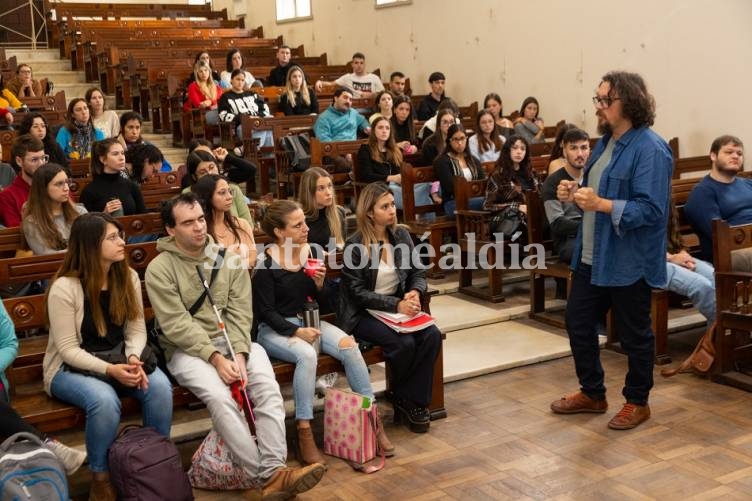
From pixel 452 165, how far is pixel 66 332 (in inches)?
143

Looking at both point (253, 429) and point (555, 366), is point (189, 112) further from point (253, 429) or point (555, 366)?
point (253, 429)

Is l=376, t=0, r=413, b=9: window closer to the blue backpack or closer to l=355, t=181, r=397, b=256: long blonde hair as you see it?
l=355, t=181, r=397, b=256: long blonde hair

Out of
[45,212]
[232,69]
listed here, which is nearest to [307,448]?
[45,212]

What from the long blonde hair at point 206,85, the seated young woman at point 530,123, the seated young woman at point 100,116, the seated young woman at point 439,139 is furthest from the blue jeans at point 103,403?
the long blonde hair at point 206,85

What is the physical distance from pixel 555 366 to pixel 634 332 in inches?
41.6

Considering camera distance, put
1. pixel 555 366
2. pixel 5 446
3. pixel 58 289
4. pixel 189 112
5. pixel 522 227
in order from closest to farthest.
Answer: pixel 5 446, pixel 58 289, pixel 555 366, pixel 522 227, pixel 189 112

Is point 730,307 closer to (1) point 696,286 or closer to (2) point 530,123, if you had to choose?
(1) point 696,286

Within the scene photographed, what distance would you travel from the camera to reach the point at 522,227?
603 centimetres

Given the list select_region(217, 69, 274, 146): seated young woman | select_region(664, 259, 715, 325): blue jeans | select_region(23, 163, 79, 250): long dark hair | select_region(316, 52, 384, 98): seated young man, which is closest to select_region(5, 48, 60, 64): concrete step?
select_region(316, 52, 384, 98): seated young man

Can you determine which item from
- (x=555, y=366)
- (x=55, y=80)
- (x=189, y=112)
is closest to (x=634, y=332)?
(x=555, y=366)

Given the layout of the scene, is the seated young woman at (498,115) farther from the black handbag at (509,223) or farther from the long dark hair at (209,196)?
the long dark hair at (209,196)

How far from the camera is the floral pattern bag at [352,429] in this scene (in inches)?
147

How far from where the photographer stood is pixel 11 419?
3.21 meters

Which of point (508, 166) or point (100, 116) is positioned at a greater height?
point (100, 116)
